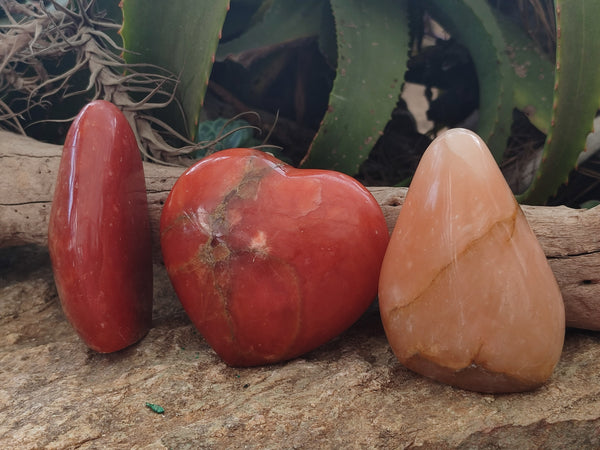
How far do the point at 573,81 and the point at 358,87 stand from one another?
0.38m

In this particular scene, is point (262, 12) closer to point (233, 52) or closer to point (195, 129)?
point (233, 52)

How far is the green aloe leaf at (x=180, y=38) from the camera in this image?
0.98 meters

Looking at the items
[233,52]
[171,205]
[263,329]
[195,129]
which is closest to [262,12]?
[233,52]

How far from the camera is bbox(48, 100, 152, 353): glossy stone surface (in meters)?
0.75

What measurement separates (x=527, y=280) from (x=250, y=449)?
0.36 m

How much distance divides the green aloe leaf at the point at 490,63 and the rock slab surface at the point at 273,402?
505 mm

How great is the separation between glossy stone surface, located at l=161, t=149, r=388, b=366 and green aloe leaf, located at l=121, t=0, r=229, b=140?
1.03ft

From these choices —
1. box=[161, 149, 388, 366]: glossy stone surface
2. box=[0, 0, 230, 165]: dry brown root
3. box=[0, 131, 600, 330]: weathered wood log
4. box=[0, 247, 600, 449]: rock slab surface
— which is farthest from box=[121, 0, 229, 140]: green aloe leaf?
box=[0, 247, 600, 449]: rock slab surface

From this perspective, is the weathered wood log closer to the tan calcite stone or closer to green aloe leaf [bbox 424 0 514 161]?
the tan calcite stone

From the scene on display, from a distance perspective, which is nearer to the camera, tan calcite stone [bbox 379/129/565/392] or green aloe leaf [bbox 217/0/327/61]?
tan calcite stone [bbox 379/129/565/392]

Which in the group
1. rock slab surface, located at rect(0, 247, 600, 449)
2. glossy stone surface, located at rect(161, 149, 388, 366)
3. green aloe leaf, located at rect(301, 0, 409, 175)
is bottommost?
rock slab surface, located at rect(0, 247, 600, 449)

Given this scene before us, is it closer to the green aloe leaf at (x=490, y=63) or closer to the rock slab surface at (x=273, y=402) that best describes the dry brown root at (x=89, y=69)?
the rock slab surface at (x=273, y=402)

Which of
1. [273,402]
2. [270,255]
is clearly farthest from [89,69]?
[273,402]

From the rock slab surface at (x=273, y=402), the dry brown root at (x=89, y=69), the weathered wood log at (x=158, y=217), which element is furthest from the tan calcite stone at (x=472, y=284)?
the dry brown root at (x=89, y=69)
